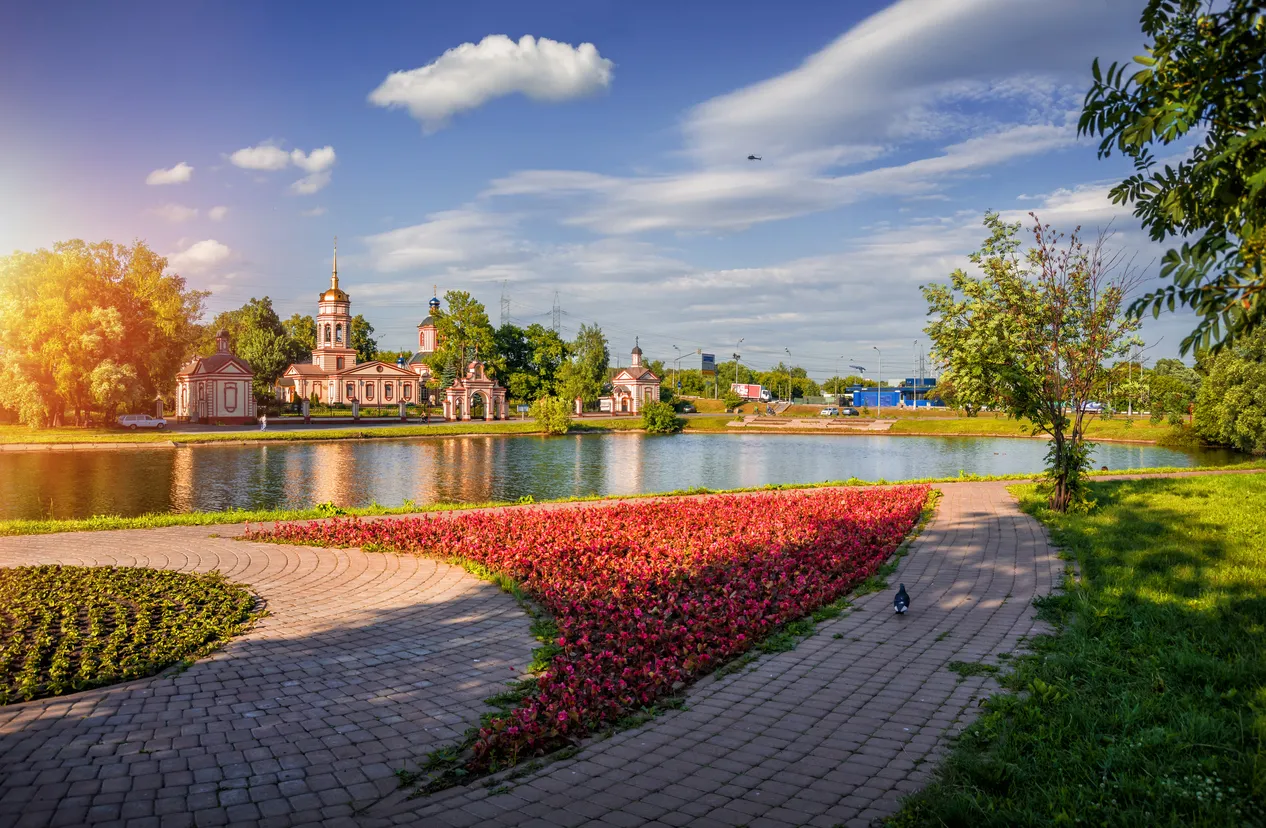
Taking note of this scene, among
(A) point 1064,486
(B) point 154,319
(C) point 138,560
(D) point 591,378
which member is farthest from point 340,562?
(D) point 591,378

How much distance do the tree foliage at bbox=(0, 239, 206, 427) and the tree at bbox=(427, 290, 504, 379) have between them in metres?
27.7

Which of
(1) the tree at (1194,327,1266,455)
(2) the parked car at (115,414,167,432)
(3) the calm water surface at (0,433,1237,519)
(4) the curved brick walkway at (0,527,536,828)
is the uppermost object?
(1) the tree at (1194,327,1266,455)

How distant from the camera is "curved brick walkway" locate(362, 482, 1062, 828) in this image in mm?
4398

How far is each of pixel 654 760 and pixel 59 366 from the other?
5977 cm

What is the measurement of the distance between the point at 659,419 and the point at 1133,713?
66824mm

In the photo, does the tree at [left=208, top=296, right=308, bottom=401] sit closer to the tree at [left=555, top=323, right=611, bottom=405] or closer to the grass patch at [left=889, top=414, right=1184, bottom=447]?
the tree at [left=555, top=323, right=611, bottom=405]

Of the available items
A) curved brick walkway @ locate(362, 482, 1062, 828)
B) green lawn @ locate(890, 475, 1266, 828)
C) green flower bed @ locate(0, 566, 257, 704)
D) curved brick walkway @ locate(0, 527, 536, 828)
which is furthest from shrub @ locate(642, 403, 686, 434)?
curved brick walkway @ locate(362, 482, 1062, 828)

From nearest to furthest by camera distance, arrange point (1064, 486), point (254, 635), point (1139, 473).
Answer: point (254, 635) → point (1064, 486) → point (1139, 473)

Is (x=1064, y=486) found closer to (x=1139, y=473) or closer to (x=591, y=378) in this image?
(x=1139, y=473)

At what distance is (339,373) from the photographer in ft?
277

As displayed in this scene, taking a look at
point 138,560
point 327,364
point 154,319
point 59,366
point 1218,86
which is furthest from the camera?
point 327,364

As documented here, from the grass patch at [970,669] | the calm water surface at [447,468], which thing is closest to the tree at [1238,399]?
the calm water surface at [447,468]

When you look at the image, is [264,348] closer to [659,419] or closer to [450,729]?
[659,419]

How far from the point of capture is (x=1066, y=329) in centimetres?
1451
